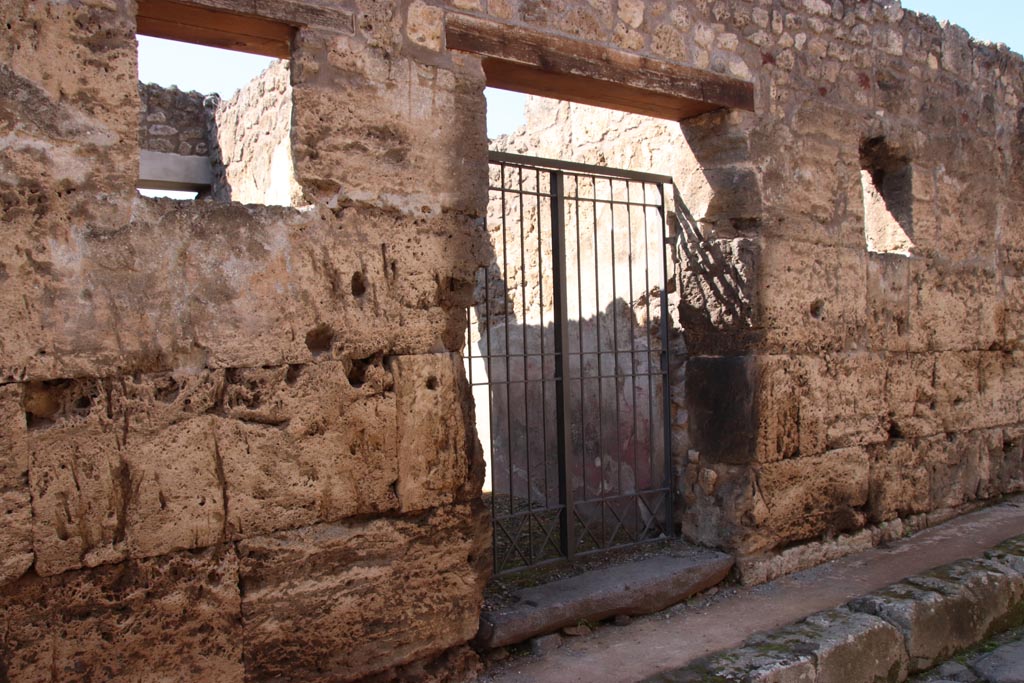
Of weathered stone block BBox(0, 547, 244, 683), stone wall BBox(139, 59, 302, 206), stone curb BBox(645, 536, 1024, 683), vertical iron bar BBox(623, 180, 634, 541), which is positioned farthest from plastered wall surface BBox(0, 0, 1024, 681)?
stone wall BBox(139, 59, 302, 206)

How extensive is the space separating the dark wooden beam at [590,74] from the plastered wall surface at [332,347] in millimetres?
77

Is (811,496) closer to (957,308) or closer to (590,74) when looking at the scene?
(957,308)

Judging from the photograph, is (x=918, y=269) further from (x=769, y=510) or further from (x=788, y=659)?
(x=788, y=659)

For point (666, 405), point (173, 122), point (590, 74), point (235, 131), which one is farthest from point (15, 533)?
point (173, 122)

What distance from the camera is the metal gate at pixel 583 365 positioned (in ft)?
14.7

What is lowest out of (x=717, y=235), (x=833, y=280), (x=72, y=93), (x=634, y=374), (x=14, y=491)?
(x=14, y=491)

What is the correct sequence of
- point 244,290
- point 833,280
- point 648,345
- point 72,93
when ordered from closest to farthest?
point 72,93
point 244,290
point 833,280
point 648,345

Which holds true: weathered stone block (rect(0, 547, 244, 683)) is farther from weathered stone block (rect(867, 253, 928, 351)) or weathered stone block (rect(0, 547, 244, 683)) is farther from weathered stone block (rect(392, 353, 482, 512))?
weathered stone block (rect(867, 253, 928, 351))

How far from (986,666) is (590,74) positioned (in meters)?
3.26

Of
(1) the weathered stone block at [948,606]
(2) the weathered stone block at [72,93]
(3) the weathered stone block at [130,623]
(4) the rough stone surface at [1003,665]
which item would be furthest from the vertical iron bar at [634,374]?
(2) the weathered stone block at [72,93]

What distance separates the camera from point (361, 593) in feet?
10.6

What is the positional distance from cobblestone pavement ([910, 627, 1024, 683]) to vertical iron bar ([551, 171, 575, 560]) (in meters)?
1.73

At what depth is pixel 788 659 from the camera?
346 centimetres

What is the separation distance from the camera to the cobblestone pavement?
383 cm
